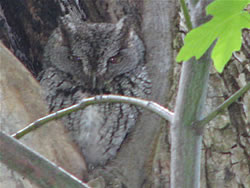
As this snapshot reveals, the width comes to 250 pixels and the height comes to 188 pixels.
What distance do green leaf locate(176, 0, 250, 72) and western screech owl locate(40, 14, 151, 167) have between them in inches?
29.6

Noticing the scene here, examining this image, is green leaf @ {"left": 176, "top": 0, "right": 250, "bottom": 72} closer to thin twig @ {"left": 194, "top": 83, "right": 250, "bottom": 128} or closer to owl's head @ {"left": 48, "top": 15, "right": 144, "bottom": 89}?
thin twig @ {"left": 194, "top": 83, "right": 250, "bottom": 128}

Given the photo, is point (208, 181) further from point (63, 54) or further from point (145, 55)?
point (63, 54)

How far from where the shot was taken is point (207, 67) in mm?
794

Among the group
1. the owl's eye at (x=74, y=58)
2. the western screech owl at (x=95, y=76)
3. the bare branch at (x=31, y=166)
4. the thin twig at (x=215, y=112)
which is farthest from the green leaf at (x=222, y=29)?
the owl's eye at (x=74, y=58)

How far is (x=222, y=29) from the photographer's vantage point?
692 mm

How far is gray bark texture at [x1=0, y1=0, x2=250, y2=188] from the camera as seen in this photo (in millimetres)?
1334

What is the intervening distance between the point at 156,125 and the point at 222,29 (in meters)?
0.71

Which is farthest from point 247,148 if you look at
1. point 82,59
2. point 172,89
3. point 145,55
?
point 82,59


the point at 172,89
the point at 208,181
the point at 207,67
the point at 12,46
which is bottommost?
the point at 208,181

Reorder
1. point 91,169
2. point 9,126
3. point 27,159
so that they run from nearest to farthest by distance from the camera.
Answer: point 27,159
point 9,126
point 91,169

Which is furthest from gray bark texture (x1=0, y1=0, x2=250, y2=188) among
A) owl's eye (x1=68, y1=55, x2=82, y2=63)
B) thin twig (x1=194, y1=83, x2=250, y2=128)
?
thin twig (x1=194, y1=83, x2=250, y2=128)

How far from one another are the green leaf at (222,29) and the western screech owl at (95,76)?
752mm

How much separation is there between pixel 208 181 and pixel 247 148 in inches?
6.5

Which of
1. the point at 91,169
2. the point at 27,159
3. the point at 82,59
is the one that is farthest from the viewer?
the point at 82,59
